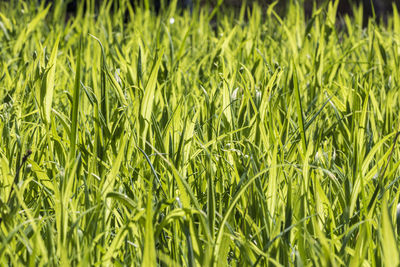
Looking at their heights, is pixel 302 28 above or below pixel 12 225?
above

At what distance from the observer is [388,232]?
534mm

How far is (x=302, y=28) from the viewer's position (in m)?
2.30

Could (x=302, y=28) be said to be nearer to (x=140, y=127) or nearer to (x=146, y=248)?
(x=140, y=127)

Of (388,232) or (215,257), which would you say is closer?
(388,232)

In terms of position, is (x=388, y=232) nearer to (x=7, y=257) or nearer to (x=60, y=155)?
(x=7, y=257)

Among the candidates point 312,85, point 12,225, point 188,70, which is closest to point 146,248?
Result: point 12,225

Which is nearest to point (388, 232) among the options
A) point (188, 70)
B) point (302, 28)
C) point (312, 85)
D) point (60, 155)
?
point (60, 155)

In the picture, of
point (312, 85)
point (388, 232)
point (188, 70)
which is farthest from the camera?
point (188, 70)

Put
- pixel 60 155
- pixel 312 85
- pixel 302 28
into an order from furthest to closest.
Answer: pixel 302 28, pixel 312 85, pixel 60 155

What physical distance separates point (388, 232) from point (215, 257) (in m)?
0.22

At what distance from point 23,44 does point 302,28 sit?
120 centimetres

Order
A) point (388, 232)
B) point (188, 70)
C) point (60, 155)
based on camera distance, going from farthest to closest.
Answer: point (188, 70) → point (60, 155) → point (388, 232)

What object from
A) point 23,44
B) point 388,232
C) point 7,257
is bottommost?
point 7,257

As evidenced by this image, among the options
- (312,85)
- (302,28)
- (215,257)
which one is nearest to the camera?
(215,257)
